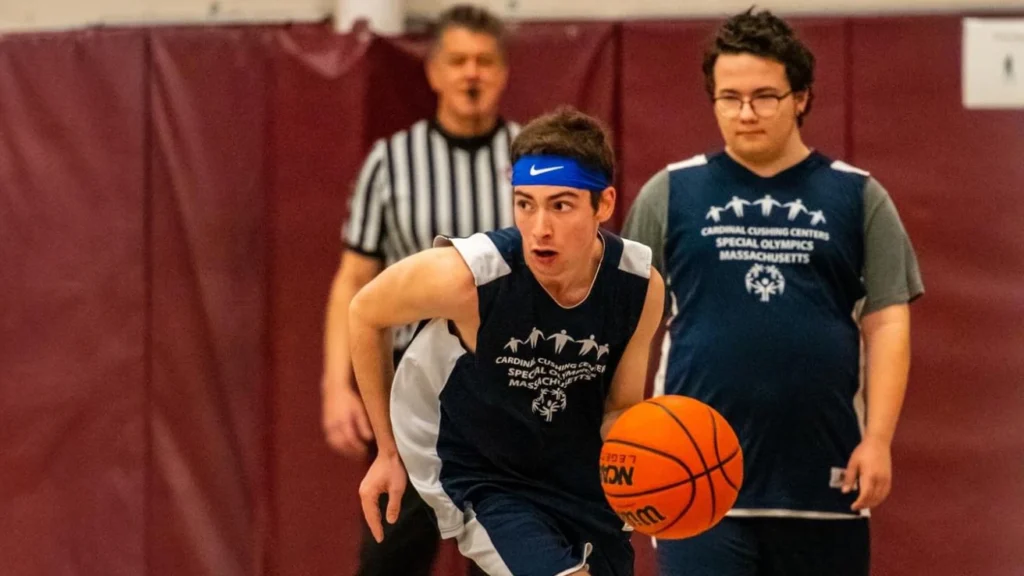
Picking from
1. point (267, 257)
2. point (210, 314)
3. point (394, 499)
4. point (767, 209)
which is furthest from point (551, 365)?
point (210, 314)

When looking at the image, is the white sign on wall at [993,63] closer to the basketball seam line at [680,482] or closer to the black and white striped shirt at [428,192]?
the black and white striped shirt at [428,192]

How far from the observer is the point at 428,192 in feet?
12.6

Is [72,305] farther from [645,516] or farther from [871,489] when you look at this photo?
[871,489]

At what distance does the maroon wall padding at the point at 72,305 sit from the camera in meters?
4.93

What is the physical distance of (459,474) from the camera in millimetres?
2867

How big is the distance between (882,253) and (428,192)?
136cm

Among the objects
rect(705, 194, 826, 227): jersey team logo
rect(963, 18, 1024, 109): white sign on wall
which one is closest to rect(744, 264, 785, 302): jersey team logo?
rect(705, 194, 826, 227): jersey team logo

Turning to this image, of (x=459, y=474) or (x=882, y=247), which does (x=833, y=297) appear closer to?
(x=882, y=247)

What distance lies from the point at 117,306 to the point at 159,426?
49cm

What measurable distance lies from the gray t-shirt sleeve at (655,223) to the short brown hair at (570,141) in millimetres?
388

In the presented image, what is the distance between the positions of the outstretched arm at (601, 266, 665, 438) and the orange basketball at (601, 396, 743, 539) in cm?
11

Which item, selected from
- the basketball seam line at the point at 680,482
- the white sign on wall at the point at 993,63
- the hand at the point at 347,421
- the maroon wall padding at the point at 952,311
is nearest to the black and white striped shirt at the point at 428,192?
the hand at the point at 347,421

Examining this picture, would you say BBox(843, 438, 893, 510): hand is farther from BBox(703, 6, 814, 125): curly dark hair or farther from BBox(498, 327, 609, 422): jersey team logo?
BBox(703, 6, 814, 125): curly dark hair

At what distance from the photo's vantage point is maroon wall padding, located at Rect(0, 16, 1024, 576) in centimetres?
444
